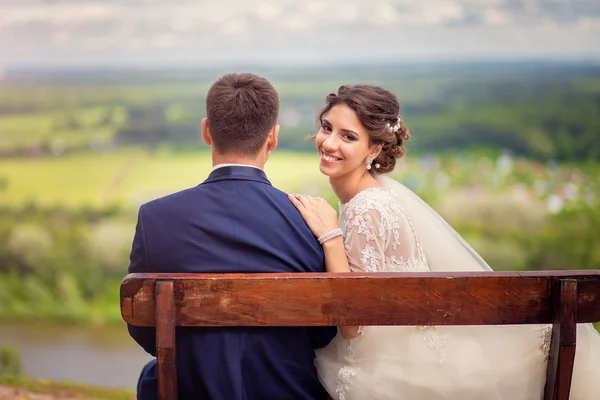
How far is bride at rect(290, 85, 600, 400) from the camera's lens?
8.13 feet

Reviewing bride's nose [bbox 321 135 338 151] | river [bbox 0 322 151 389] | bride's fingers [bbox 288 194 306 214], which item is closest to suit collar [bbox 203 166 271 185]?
bride's fingers [bbox 288 194 306 214]

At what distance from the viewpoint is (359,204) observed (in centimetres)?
269

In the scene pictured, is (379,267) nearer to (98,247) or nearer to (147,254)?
(147,254)

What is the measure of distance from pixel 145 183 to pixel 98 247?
1.88 ft

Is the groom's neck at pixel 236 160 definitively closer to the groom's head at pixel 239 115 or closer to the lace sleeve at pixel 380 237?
the groom's head at pixel 239 115

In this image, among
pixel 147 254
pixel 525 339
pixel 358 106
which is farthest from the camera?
pixel 358 106

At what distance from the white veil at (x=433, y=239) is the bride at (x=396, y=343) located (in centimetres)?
7

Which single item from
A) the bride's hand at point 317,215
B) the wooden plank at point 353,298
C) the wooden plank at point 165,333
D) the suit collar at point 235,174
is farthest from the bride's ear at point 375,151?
the wooden plank at point 165,333

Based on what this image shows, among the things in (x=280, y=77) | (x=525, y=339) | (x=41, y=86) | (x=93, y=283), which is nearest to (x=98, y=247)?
(x=93, y=283)

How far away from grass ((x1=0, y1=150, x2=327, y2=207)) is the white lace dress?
3.35 m

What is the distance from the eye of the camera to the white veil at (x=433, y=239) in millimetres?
2867

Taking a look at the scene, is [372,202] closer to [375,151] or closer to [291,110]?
[375,151]

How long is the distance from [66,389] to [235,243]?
8.57 feet

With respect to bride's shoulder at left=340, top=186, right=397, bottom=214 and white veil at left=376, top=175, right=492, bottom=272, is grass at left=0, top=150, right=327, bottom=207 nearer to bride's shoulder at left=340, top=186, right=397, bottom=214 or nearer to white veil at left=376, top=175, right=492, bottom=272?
white veil at left=376, top=175, right=492, bottom=272
